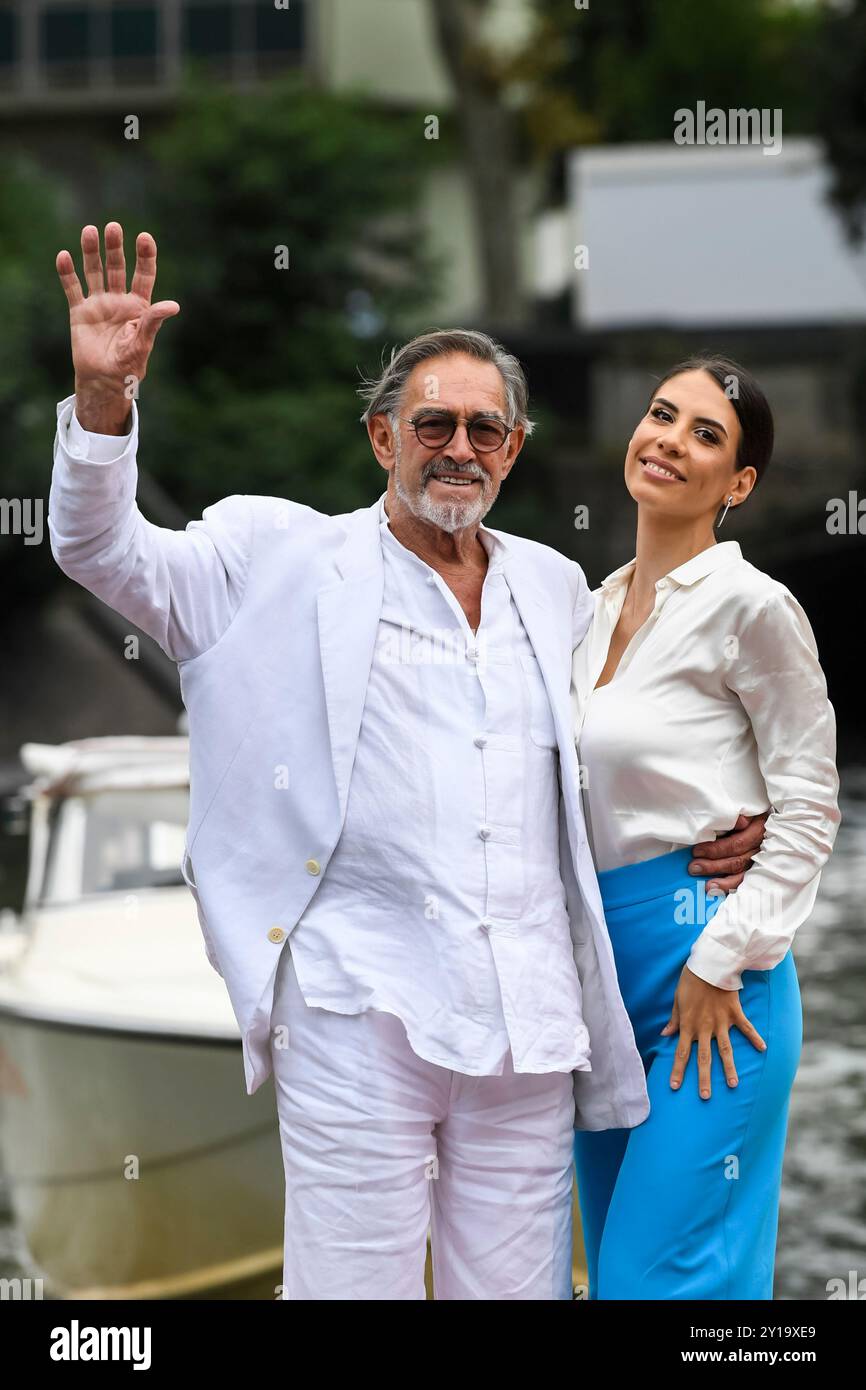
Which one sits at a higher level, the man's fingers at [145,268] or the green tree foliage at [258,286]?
the green tree foliage at [258,286]

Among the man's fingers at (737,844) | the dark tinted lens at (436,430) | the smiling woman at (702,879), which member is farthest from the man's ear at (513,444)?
the man's fingers at (737,844)

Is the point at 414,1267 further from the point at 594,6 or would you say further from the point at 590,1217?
the point at 594,6

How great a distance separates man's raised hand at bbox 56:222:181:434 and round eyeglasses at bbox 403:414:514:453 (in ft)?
1.48

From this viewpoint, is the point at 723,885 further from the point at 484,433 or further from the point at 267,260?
the point at 267,260

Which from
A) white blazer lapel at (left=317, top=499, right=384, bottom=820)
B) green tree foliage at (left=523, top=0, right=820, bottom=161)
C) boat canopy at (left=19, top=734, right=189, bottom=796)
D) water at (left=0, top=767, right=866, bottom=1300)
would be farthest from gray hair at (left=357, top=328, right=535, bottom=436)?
green tree foliage at (left=523, top=0, right=820, bottom=161)

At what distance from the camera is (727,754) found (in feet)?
10.2

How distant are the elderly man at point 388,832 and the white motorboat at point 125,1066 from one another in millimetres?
3146

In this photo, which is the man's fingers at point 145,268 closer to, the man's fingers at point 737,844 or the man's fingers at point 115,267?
the man's fingers at point 115,267

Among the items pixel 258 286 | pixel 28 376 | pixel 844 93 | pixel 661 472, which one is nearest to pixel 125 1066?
pixel 661 472

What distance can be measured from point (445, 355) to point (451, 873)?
33.9 inches

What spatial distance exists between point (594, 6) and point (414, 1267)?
24.3 meters

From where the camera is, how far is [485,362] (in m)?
3.06

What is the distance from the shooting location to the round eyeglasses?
3.01m

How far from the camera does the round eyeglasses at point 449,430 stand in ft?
9.87
